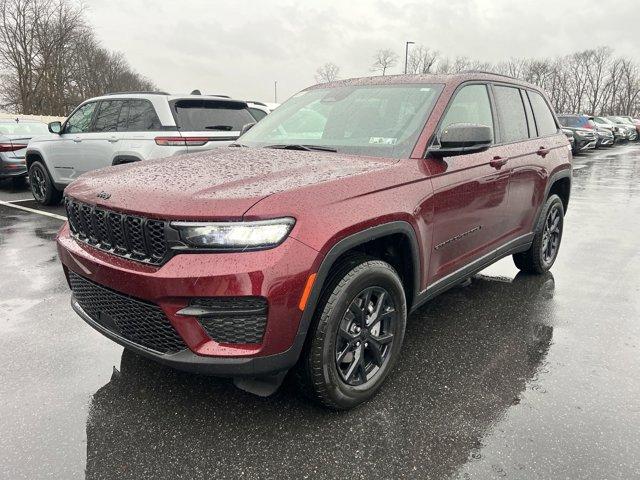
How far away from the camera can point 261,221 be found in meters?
2.08

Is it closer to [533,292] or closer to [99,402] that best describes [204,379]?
[99,402]

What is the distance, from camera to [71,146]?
7801 millimetres

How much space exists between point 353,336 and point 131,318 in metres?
1.07

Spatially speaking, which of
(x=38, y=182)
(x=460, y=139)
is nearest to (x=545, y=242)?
(x=460, y=139)

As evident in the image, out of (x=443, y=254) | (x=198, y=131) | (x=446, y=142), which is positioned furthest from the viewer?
(x=198, y=131)

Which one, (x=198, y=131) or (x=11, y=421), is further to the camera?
(x=198, y=131)

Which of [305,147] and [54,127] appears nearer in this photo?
[305,147]

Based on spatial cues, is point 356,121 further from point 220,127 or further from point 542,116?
point 220,127

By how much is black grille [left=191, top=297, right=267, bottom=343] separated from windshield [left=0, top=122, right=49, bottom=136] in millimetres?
10548

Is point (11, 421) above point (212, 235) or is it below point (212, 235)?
below

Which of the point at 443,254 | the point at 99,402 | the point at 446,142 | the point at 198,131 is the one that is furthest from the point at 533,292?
the point at 198,131

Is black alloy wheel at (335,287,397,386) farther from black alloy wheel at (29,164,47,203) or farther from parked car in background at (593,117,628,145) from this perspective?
parked car in background at (593,117,628,145)

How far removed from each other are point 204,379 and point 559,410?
1.94m

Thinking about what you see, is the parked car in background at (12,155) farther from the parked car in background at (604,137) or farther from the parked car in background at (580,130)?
the parked car in background at (604,137)
